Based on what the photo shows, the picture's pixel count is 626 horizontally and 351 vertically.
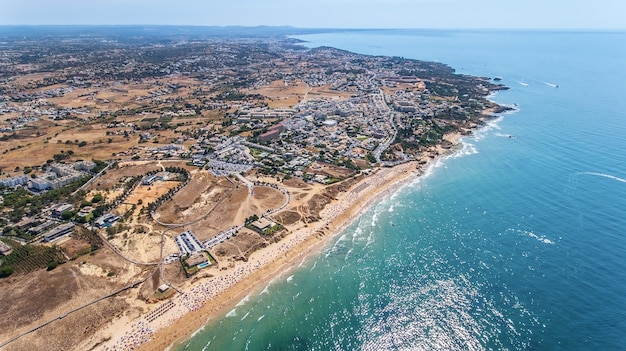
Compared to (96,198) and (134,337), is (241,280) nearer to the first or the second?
(134,337)

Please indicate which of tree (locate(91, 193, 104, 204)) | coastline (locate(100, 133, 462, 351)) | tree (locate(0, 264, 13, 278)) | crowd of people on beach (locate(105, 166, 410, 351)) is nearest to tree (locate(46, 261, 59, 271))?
tree (locate(0, 264, 13, 278))

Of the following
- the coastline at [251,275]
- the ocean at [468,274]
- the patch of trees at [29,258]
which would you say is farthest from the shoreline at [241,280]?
the patch of trees at [29,258]

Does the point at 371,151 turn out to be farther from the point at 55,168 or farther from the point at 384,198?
the point at 55,168

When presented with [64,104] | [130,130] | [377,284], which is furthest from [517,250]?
[64,104]

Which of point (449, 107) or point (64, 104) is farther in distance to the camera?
point (64, 104)

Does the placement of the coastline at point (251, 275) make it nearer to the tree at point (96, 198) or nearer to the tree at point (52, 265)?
the tree at point (52, 265)

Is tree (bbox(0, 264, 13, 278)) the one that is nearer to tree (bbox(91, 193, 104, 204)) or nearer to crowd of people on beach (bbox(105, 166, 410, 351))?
tree (bbox(91, 193, 104, 204))
